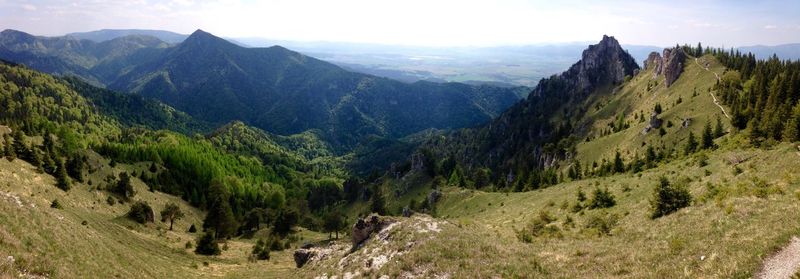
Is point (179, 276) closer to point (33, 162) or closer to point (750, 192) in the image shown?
point (750, 192)

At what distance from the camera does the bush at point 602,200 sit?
169 feet

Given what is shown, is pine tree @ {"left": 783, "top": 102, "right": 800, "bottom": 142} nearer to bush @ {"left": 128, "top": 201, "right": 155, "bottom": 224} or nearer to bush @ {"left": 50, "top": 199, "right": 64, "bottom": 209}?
bush @ {"left": 50, "top": 199, "right": 64, "bottom": 209}

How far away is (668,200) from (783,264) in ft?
69.7

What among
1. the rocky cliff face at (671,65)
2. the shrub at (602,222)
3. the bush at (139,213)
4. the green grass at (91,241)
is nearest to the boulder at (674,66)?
the rocky cliff face at (671,65)

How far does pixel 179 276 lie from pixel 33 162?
70.4 meters

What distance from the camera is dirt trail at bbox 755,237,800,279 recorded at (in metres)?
18.1

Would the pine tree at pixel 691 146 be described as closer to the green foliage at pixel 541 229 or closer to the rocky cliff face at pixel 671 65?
the green foliage at pixel 541 229

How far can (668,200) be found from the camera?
127 ft

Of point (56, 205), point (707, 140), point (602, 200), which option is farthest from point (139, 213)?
→ point (707, 140)

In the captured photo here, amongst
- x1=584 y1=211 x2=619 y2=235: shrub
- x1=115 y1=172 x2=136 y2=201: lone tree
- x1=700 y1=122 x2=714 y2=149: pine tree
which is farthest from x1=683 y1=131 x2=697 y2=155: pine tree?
x1=115 y1=172 x2=136 y2=201: lone tree

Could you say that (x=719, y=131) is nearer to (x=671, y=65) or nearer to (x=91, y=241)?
(x=671, y=65)

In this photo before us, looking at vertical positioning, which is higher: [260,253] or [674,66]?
[674,66]

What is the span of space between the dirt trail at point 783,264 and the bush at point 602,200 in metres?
32.0

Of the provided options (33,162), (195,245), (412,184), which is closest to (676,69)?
(412,184)
